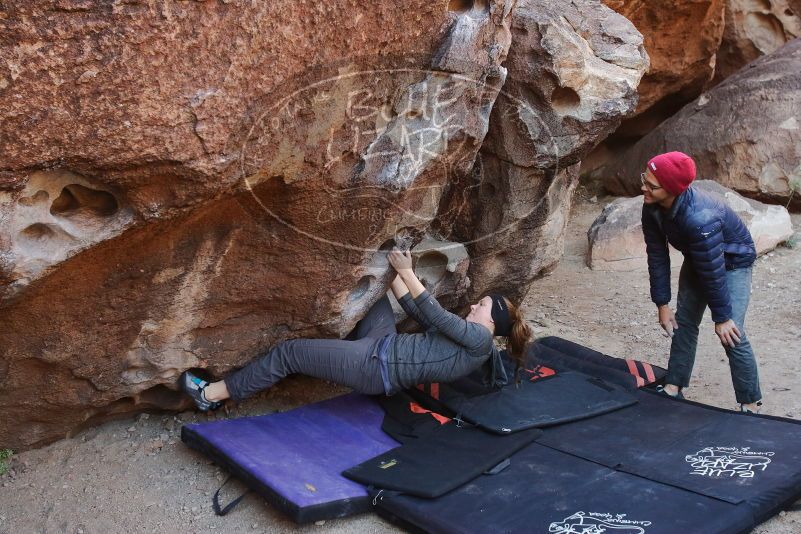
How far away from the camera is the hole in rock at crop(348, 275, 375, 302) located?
3.79 metres

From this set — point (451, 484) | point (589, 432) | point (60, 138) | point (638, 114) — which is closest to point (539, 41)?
point (589, 432)

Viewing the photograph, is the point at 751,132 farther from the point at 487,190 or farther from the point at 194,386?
the point at 194,386

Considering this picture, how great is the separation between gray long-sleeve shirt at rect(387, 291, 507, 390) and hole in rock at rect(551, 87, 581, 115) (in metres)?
1.18

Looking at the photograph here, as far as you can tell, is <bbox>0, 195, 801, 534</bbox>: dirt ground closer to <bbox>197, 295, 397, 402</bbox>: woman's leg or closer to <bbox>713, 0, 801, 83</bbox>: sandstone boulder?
<bbox>197, 295, 397, 402</bbox>: woman's leg

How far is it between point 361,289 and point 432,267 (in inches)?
22.4

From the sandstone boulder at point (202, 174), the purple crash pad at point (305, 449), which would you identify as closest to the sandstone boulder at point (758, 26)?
the sandstone boulder at point (202, 174)

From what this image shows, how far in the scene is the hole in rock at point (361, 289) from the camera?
379cm

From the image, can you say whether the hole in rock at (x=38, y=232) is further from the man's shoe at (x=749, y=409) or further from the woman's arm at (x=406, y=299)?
the man's shoe at (x=749, y=409)

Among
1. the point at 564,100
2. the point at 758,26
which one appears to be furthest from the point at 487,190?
the point at 758,26

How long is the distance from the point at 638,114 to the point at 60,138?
6.79 m

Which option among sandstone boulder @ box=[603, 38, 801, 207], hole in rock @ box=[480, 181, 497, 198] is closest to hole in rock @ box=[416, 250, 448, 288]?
hole in rock @ box=[480, 181, 497, 198]

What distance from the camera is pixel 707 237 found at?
354cm

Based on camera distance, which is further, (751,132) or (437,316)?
(751,132)

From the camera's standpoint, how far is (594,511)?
300cm
